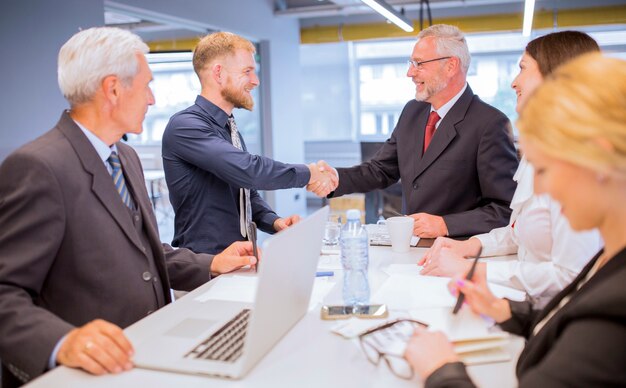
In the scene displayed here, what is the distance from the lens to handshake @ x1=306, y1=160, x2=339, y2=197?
3.00 m

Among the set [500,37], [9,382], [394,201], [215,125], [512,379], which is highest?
[500,37]

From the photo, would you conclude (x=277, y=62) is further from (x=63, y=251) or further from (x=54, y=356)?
(x=54, y=356)

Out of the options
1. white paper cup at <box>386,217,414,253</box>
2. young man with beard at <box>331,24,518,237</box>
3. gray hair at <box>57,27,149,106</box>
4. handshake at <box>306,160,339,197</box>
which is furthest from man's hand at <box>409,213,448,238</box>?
gray hair at <box>57,27,149,106</box>

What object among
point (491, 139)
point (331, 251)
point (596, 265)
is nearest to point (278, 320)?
point (596, 265)

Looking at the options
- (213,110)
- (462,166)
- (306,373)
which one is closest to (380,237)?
(462,166)

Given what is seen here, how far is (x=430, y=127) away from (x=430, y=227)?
0.71 meters

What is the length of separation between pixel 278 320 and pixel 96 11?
391 cm

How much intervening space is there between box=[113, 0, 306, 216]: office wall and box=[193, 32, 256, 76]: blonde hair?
330cm

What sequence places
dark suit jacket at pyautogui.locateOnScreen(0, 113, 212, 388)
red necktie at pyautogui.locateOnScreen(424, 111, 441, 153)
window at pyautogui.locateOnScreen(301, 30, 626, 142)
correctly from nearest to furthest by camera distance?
dark suit jacket at pyautogui.locateOnScreen(0, 113, 212, 388) → red necktie at pyautogui.locateOnScreen(424, 111, 441, 153) → window at pyautogui.locateOnScreen(301, 30, 626, 142)

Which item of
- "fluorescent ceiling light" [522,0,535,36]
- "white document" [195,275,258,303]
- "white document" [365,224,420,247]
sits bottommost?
"white document" [365,224,420,247]

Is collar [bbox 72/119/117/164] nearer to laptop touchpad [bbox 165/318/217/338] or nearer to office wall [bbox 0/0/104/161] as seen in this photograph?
laptop touchpad [bbox 165/318/217/338]

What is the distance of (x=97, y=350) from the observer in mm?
1317

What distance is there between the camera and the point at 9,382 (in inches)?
62.1

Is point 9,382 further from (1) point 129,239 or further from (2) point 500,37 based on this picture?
(2) point 500,37
